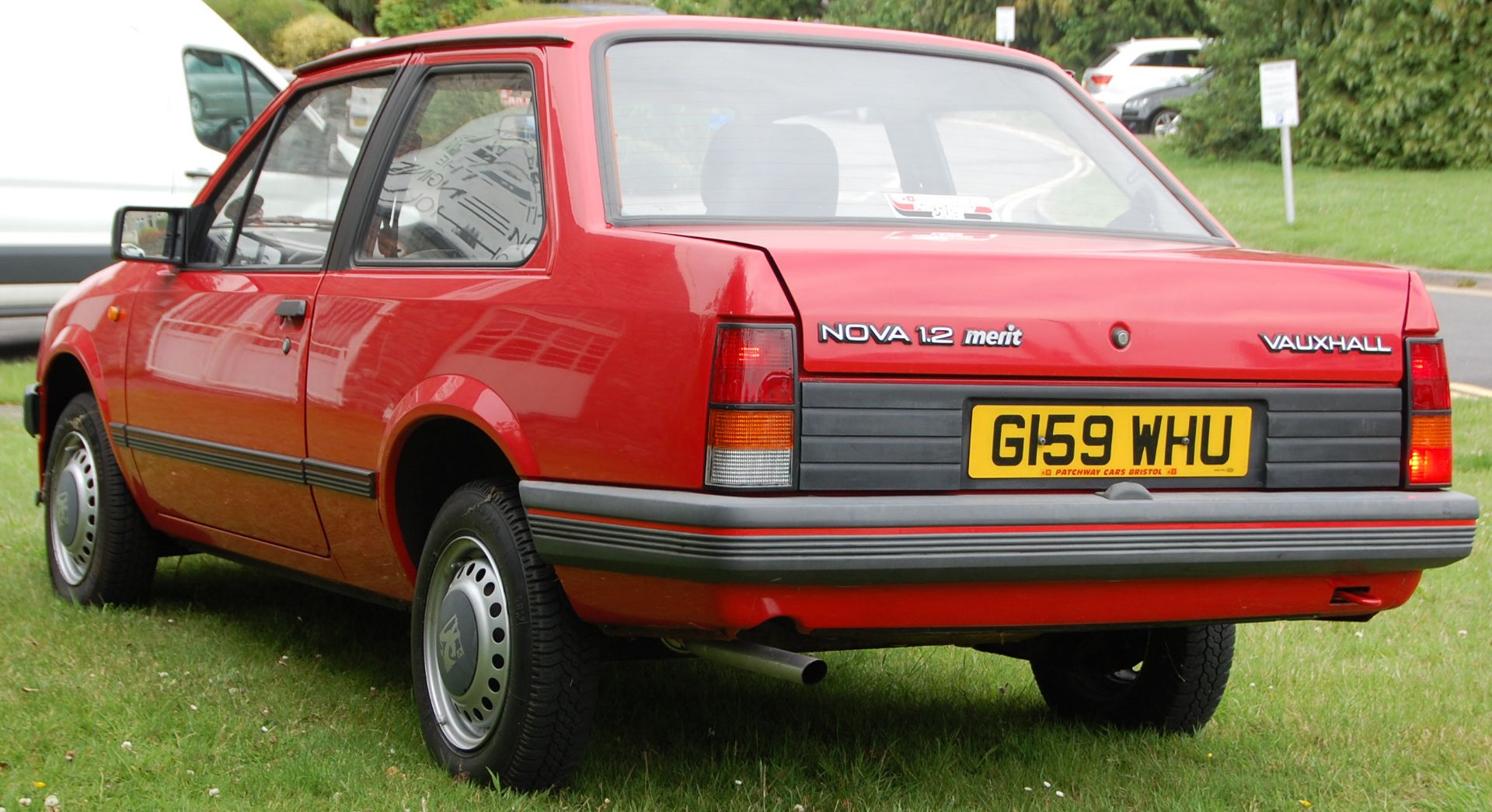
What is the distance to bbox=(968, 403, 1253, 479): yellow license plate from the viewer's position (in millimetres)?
3221

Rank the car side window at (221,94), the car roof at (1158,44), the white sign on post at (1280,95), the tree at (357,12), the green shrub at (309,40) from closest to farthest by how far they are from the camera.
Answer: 1. the car side window at (221,94)
2. the white sign on post at (1280,95)
3. the car roof at (1158,44)
4. the green shrub at (309,40)
5. the tree at (357,12)

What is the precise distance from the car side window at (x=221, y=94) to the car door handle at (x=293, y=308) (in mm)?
7748

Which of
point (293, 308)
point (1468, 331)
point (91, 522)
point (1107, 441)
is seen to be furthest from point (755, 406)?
point (1468, 331)

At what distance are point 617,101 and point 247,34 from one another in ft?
120

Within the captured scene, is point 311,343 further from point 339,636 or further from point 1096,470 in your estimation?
point 1096,470

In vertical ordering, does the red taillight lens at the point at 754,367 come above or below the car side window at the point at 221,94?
below

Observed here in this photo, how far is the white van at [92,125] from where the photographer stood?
10.9 meters

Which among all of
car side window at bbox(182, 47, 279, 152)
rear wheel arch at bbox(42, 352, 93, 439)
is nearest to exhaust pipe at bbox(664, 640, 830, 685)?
rear wheel arch at bbox(42, 352, 93, 439)

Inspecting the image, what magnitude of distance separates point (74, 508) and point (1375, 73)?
21091 mm

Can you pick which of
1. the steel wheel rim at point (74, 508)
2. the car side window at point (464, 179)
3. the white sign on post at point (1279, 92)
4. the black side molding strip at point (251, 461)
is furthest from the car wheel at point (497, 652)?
the white sign on post at point (1279, 92)

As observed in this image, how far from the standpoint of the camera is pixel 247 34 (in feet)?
125

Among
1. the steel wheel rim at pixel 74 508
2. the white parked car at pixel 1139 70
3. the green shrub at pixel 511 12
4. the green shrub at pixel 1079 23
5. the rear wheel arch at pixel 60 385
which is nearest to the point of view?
the steel wheel rim at pixel 74 508

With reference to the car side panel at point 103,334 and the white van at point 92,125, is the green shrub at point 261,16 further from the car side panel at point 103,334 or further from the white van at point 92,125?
the car side panel at point 103,334

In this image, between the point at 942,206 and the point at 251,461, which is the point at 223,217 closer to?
the point at 251,461
